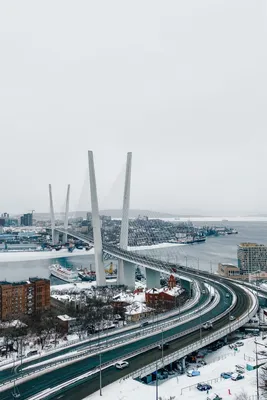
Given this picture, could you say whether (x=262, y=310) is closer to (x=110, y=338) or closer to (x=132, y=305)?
(x=132, y=305)

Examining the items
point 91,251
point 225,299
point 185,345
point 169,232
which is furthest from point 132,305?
point 169,232

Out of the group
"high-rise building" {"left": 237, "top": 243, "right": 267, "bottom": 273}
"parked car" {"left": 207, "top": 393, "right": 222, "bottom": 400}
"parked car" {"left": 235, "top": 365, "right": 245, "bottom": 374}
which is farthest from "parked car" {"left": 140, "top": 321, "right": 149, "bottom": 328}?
"high-rise building" {"left": 237, "top": 243, "right": 267, "bottom": 273}

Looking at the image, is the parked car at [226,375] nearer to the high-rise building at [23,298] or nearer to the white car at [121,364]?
the white car at [121,364]

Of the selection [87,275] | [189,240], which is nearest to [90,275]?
[87,275]

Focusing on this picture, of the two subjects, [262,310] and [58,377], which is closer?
[58,377]

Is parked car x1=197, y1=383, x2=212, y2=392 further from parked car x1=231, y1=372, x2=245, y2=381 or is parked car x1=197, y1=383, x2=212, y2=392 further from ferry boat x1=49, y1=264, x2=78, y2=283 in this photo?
ferry boat x1=49, y1=264, x2=78, y2=283

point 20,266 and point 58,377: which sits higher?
point 58,377
